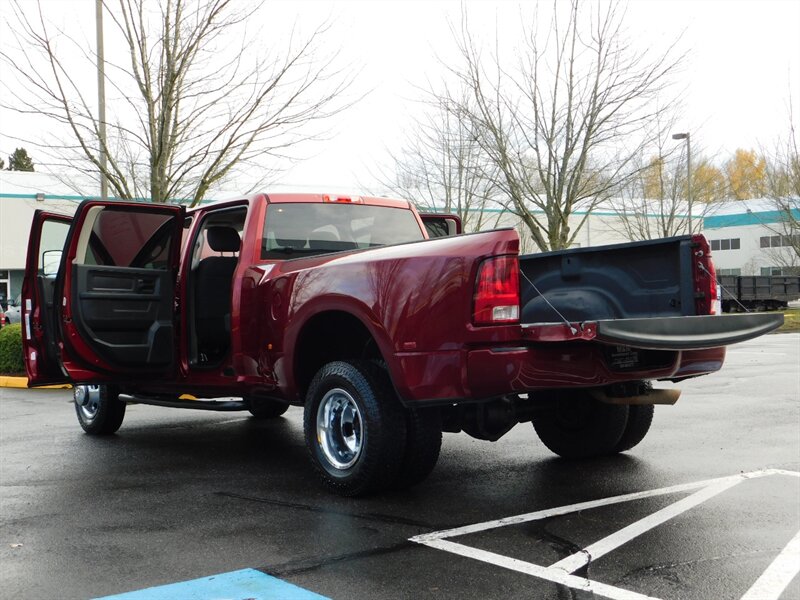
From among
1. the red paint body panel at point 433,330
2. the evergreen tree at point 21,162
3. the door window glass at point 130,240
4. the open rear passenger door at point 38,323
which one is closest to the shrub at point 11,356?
the open rear passenger door at point 38,323

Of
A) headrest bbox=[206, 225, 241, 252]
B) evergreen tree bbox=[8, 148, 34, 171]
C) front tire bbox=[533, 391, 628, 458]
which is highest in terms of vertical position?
evergreen tree bbox=[8, 148, 34, 171]

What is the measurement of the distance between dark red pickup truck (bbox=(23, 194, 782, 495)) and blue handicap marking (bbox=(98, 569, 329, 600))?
56.3 inches

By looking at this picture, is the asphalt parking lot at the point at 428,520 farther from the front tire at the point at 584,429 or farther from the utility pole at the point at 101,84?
the utility pole at the point at 101,84

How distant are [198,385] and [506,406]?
9.36ft

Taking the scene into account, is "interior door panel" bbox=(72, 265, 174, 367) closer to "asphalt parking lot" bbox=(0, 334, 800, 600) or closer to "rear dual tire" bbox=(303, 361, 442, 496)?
"asphalt parking lot" bbox=(0, 334, 800, 600)

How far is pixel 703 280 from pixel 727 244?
65.2 metres

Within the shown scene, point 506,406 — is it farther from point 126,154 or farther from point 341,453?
point 126,154

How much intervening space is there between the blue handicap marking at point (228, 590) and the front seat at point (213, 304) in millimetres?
3280

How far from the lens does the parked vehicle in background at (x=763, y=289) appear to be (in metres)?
31.9

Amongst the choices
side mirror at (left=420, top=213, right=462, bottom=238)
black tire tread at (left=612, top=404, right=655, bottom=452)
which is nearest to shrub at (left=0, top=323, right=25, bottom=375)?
side mirror at (left=420, top=213, right=462, bottom=238)

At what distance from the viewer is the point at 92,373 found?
664 cm

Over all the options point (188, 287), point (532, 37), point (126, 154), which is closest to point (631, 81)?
point (532, 37)

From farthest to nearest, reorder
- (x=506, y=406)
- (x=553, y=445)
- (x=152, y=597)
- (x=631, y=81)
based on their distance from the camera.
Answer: (x=631, y=81), (x=553, y=445), (x=506, y=406), (x=152, y=597)

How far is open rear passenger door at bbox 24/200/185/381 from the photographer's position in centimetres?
654
